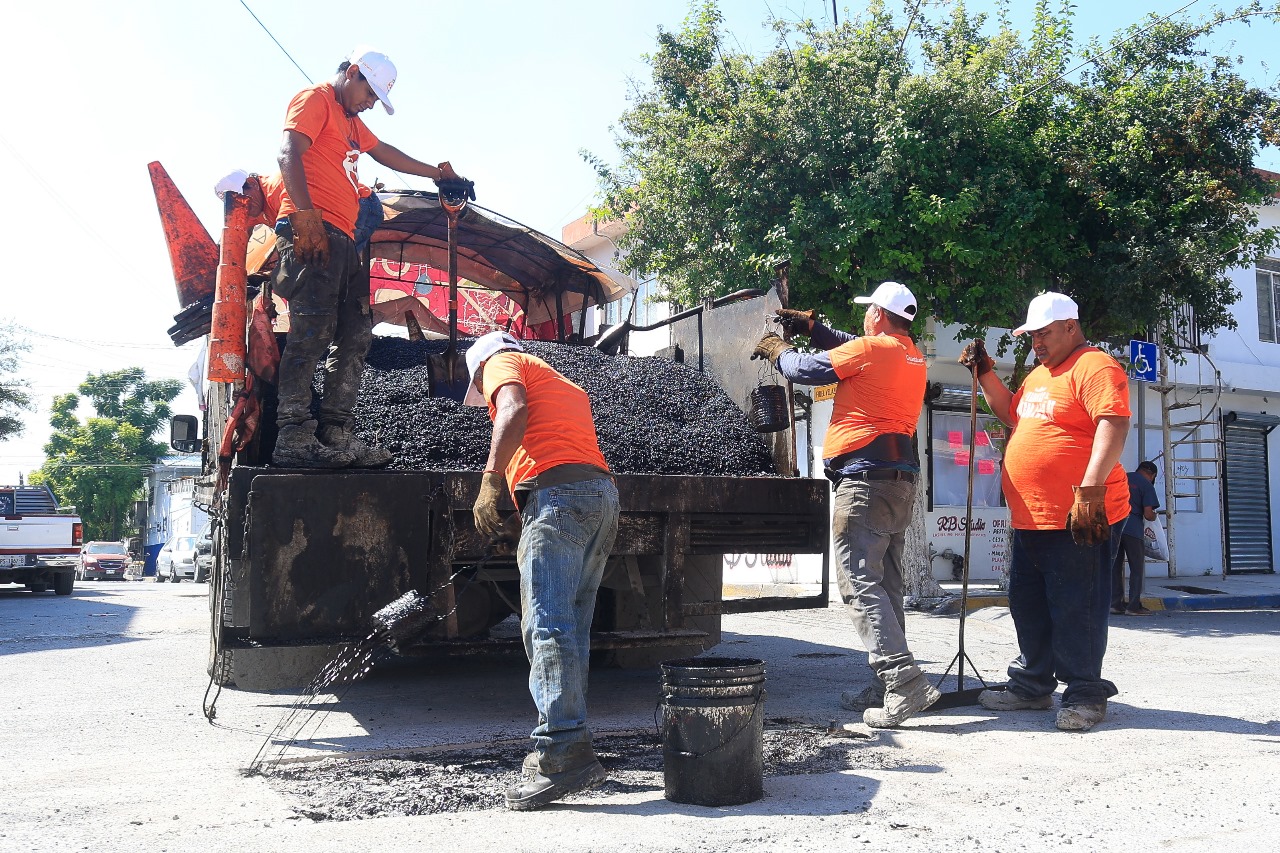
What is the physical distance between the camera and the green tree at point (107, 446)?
48.3 meters

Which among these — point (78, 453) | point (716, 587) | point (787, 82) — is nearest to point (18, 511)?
point (787, 82)

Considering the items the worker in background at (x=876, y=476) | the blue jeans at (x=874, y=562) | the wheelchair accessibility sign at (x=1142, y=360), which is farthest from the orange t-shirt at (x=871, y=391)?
the wheelchair accessibility sign at (x=1142, y=360)

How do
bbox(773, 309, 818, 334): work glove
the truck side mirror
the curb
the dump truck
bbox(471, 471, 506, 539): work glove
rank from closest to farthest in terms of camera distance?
bbox(471, 471, 506, 539): work glove → the dump truck → bbox(773, 309, 818, 334): work glove → the truck side mirror → the curb

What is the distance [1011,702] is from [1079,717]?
1.50 feet

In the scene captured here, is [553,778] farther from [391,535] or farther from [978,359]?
[978,359]

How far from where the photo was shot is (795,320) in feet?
17.0

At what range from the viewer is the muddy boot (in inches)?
133

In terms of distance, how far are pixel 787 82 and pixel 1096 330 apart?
4.29 metres

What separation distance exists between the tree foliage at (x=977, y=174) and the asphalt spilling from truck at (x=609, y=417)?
4.45m

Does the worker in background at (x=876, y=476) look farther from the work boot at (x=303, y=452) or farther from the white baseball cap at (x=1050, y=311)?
the work boot at (x=303, y=452)

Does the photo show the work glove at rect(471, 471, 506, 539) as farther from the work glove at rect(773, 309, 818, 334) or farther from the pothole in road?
the work glove at rect(773, 309, 818, 334)

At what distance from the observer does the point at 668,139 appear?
37.8 feet

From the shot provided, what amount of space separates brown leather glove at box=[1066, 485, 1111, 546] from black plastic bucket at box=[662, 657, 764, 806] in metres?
1.74

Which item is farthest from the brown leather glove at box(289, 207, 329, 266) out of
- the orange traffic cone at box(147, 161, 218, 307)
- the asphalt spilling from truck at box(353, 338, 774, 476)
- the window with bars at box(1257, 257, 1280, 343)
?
the window with bars at box(1257, 257, 1280, 343)
